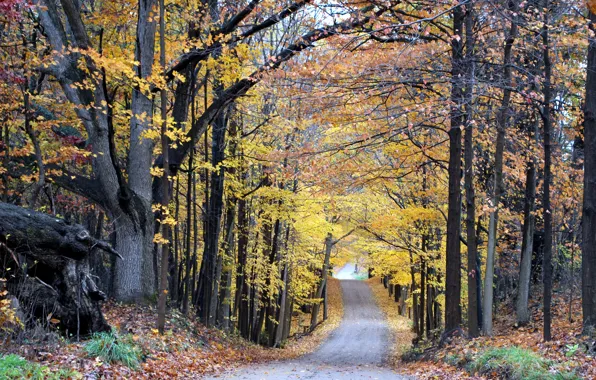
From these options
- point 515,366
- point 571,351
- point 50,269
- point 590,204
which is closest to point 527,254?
point 590,204

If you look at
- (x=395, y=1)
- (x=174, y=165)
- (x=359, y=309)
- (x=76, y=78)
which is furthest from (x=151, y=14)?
(x=359, y=309)

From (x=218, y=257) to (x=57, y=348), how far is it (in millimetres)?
11783

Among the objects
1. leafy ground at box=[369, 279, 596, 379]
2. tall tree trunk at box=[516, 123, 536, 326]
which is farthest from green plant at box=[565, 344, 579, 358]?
tall tree trunk at box=[516, 123, 536, 326]

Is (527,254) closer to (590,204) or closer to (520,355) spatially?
(590,204)

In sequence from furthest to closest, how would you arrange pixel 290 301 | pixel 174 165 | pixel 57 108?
→ pixel 290 301
pixel 57 108
pixel 174 165

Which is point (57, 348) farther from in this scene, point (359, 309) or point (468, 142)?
point (359, 309)

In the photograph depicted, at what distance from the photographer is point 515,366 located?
28.2 ft

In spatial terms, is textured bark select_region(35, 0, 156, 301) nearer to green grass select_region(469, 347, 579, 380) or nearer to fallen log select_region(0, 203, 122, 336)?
fallen log select_region(0, 203, 122, 336)

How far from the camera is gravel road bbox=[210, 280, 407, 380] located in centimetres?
1117

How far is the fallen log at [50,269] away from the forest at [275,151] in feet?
0.08

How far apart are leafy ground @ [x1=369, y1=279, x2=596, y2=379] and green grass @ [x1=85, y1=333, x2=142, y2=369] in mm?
5801

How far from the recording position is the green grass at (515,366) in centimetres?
790

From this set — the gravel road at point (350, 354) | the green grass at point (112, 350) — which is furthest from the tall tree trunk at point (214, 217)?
the green grass at point (112, 350)

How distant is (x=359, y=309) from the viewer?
4538cm
